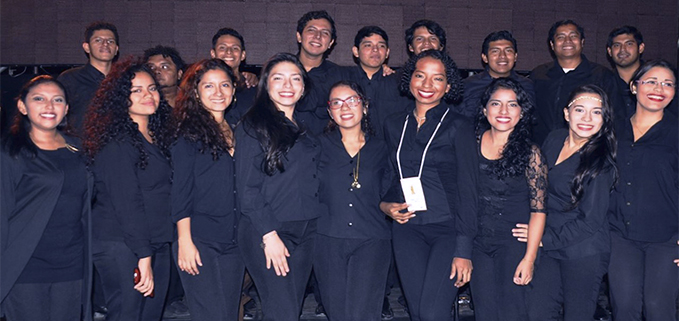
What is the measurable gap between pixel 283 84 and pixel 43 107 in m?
1.41

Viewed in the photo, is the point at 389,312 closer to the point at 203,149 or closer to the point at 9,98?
the point at 203,149

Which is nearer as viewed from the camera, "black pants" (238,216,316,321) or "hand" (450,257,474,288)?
"black pants" (238,216,316,321)

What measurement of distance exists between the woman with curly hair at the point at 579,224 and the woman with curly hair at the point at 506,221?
86 mm

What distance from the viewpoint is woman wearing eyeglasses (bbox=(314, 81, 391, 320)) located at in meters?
3.93

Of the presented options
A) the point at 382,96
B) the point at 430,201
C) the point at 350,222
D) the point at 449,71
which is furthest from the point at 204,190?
the point at 382,96

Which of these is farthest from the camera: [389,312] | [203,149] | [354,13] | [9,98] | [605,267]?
[354,13]

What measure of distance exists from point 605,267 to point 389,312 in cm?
203

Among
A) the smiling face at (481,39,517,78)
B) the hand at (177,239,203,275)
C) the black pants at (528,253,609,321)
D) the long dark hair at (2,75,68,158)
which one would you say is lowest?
the black pants at (528,253,609,321)

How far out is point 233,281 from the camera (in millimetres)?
3760

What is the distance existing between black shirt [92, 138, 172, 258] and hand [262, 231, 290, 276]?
→ 2.20ft

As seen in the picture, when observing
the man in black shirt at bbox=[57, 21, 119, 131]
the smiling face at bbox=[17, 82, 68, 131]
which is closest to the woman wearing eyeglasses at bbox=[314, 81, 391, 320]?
the smiling face at bbox=[17, 82, 68, 131]

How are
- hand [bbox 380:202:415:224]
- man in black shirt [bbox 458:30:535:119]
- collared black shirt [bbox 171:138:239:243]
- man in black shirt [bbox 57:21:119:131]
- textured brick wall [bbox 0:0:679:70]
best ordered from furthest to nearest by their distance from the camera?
textured brick wall [bbox 0:0:679:70] → man in black shirt [bbox 57:21:119:131] → man in black shirt [bbox 458:30:535:119] → hand [bbox 380:202:415:224] → collared black shirt [bbox 171:138:239:243]

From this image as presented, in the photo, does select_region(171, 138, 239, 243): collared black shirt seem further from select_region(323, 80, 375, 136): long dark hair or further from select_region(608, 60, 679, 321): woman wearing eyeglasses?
select_region(608, 60, 679, 321): woman wearing eyeglasses

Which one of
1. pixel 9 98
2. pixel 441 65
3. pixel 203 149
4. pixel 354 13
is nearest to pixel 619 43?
pixel 441 65
